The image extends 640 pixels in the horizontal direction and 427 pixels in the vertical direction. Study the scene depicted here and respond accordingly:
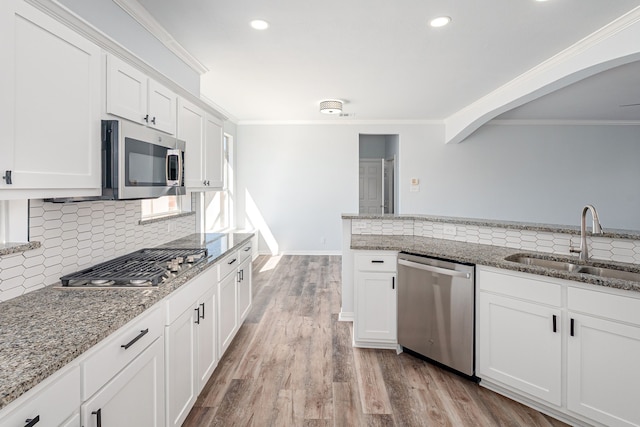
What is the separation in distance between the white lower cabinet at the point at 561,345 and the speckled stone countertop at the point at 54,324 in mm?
1932

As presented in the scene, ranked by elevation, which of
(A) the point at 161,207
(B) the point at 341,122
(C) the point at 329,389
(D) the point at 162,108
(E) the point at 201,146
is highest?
(B) the point at 341,122

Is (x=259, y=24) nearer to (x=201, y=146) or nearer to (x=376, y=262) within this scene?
(x=201, y=146)

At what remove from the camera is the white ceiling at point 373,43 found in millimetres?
2402

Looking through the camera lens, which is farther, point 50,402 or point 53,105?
point 53,105

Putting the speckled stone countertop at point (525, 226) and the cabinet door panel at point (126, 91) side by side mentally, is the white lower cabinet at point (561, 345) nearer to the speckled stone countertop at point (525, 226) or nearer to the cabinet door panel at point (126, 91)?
the speckled stone countertop at point (525, 226)

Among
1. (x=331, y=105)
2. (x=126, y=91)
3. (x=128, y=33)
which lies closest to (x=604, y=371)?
(x=126, y=91)

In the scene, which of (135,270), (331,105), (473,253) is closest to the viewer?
(135,270)

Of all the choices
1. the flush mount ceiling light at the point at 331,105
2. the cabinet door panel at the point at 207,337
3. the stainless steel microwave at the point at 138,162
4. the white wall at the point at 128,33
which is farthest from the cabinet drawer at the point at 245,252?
the flush mount ceiling light at the point at 331,105

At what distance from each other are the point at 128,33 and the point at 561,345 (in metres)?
3.37

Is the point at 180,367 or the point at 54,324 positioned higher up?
the point at 54,324

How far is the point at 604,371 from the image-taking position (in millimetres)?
1765

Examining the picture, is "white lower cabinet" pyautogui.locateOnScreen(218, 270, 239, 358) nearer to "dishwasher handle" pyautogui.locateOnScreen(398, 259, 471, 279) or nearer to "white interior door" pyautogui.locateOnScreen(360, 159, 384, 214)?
"dishwasher handle" pyautogui.locateOnScreen(398, 259, 471, 279)

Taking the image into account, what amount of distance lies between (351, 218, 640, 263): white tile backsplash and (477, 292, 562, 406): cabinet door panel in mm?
658

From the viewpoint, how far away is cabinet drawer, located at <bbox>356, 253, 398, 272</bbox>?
9.07 feet
